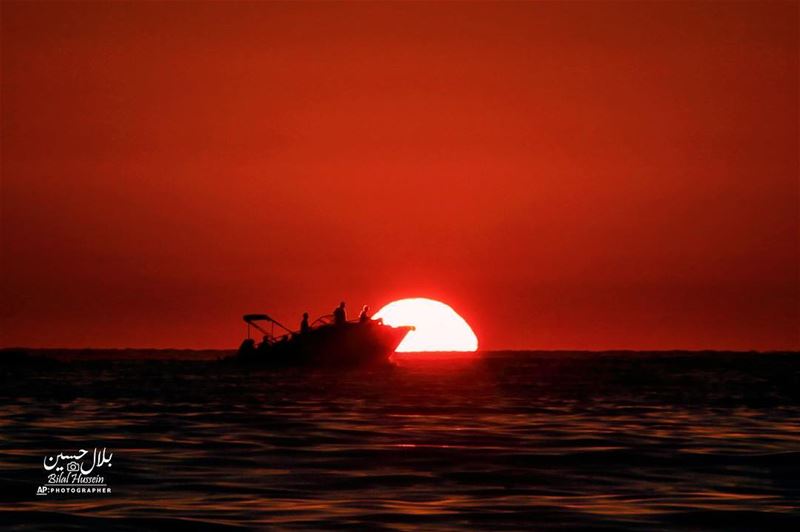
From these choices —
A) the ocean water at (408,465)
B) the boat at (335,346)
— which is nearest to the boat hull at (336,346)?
the boat at (335,346)

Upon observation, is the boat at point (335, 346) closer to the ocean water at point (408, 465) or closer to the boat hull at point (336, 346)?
the boat hull at point (336, 346)

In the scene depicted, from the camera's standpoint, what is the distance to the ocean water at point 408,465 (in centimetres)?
1662

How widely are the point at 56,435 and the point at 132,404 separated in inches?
524

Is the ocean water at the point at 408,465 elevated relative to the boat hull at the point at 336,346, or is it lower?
lower

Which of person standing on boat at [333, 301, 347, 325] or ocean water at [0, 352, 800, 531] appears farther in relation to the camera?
person standing on boat at [333, 301, 347, 325]

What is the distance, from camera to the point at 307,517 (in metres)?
16.5

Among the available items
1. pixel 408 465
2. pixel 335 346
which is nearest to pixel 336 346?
pixel 335 346

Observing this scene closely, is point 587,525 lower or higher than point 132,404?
lower

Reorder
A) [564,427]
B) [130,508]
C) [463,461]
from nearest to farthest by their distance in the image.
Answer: [130,508] → [463,461] → [564,427]

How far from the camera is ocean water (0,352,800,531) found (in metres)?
16.6

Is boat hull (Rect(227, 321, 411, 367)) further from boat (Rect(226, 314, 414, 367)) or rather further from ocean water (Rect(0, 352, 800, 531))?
ocean water (Rect(0, 352, 800, 531))

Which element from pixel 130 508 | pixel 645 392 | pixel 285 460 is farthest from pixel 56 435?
pixel 645 392

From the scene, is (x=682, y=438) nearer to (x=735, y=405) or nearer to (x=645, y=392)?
(x=735, y=405)

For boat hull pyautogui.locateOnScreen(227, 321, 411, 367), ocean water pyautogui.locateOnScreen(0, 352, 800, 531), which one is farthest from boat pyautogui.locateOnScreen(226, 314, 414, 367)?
ocean water pyautogui.locateOnScreen(0, 352, 800, 531)
